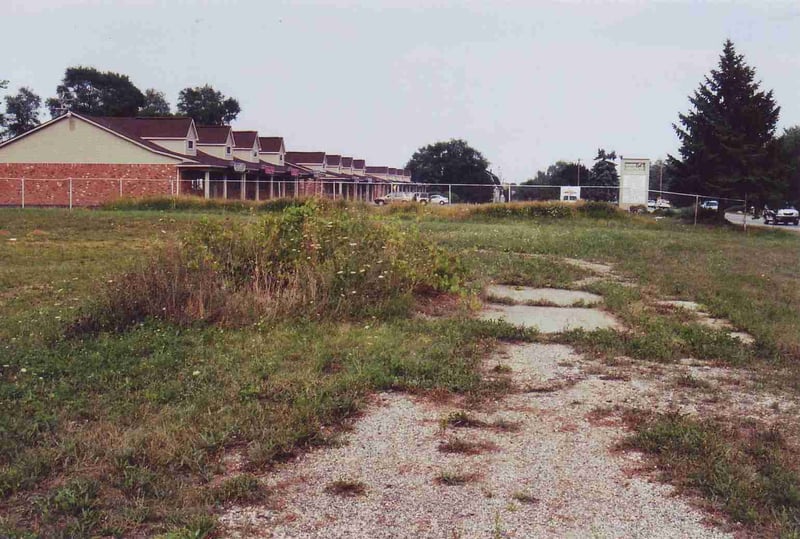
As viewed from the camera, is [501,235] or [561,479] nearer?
[561,479]

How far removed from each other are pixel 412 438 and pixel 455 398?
0.82 metres

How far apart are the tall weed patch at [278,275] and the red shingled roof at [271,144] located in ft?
171

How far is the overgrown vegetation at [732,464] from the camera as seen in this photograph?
11.6 ft

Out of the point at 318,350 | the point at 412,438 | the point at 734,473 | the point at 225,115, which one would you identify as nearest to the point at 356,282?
the point at 318,350

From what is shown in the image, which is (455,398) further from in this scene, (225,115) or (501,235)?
(225,115)

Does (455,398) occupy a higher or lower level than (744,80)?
lower

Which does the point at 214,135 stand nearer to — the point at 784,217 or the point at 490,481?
the point at 784,217

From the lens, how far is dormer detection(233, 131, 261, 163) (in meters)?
55.5

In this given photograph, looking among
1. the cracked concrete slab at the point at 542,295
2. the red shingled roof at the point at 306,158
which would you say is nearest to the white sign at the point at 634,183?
the cracked concrete slab at the point at 542,295

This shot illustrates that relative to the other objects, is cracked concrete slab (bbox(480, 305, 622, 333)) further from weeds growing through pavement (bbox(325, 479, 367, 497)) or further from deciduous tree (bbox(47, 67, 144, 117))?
deciduous tree (bbox(47, 67, 144, 117))

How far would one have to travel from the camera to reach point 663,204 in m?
41.5

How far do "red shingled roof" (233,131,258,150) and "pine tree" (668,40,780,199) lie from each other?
33.4m

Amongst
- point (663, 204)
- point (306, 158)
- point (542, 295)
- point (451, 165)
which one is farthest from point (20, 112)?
point (542, 295)

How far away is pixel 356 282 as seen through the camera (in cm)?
830
